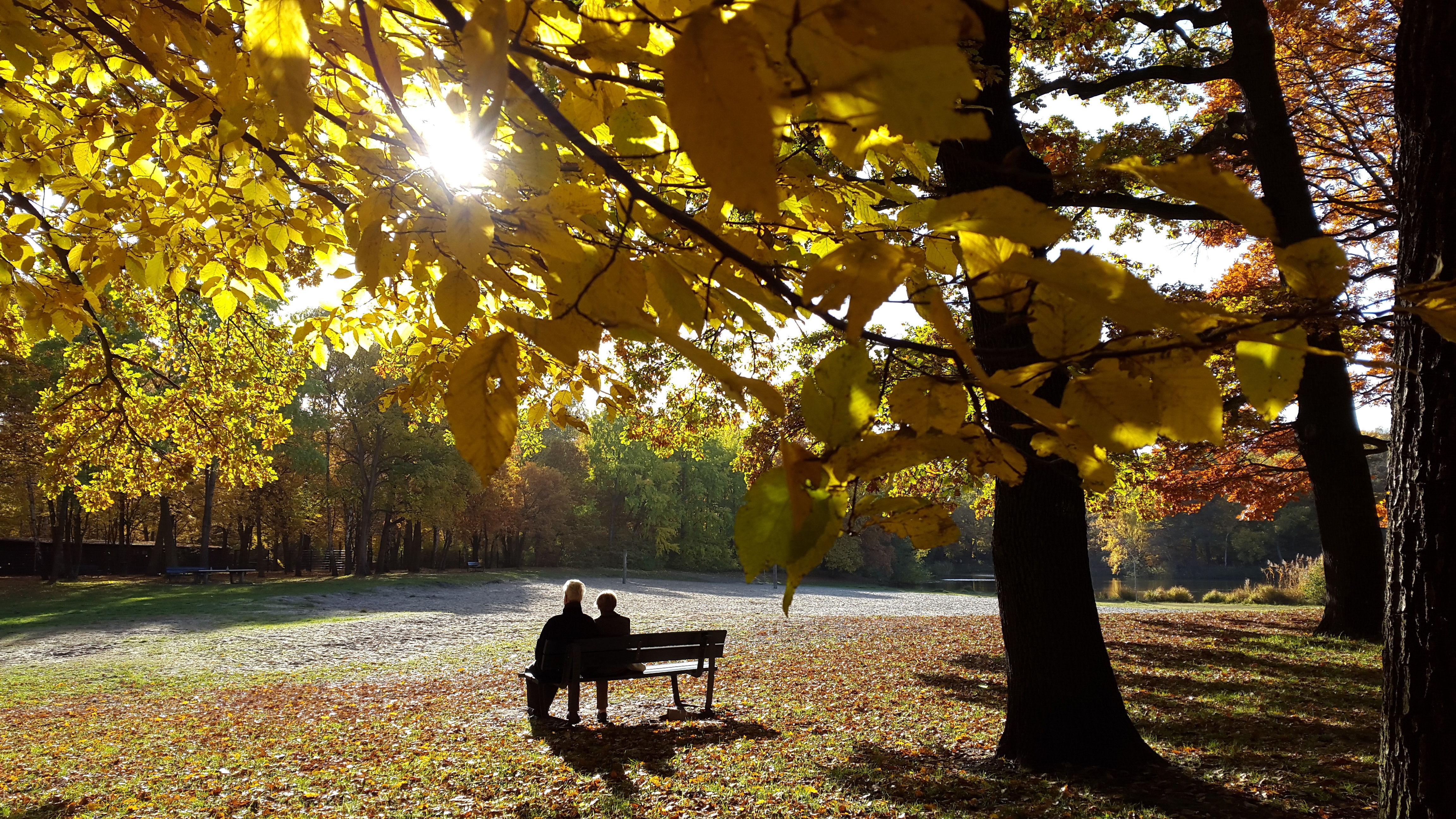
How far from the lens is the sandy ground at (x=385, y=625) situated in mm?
11352

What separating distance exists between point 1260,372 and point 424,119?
1828mm

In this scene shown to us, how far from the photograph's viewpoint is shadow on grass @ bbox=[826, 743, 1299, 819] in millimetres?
3875

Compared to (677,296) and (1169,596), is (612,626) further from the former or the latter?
(1169,596)

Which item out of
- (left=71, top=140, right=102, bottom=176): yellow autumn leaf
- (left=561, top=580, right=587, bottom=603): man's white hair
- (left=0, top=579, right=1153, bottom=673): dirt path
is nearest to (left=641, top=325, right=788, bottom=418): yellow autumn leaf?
(left=71, top=140, right=102, bottom=176): yellow autumn leaf

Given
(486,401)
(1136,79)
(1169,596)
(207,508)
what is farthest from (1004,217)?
(207,508)

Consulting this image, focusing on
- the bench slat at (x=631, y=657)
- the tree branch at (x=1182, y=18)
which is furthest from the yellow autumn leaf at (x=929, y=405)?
the tree branch at (x=1182, y=18)

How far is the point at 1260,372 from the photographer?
27.4 inches

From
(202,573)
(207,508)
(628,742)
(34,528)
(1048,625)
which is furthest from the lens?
(207,508)

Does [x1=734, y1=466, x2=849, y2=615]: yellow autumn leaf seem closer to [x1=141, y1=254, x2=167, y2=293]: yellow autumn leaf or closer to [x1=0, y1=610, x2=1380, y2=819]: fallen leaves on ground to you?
[x1=141, y1=254, x2=167, y2=293]: yellow autumn leaf

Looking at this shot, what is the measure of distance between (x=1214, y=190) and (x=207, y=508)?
32.8 metres

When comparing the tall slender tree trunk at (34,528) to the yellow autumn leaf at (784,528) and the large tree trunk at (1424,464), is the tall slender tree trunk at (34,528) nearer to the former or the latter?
the yellow autumn leaf at (784,528)

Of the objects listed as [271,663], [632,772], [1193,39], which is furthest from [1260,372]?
[271,663]

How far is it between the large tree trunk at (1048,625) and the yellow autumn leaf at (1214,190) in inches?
162

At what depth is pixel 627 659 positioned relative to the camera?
6.64 meters
